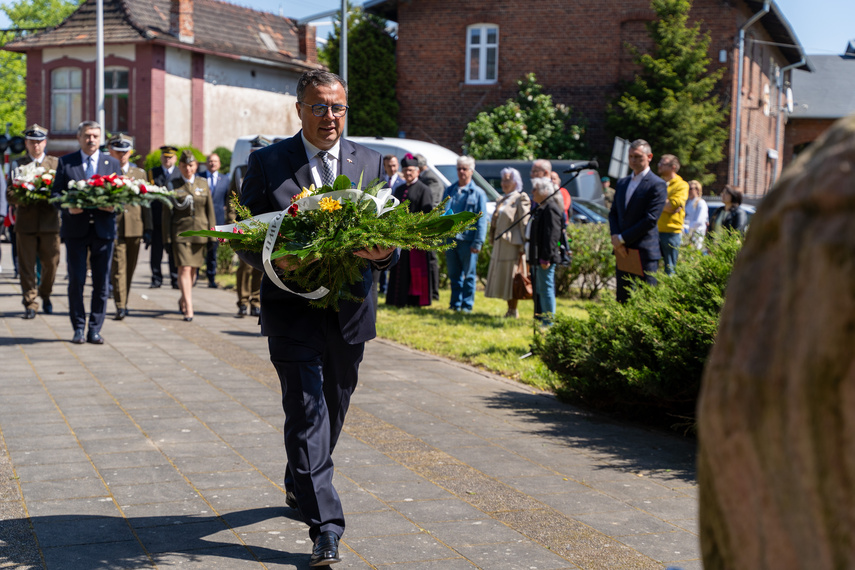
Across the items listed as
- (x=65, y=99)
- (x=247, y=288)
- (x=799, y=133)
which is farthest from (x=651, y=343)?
(x=799, y=133)

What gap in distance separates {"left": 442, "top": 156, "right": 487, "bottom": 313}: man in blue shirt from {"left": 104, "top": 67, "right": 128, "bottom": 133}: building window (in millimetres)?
24028

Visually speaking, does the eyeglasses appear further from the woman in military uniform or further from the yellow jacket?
the woman in military uniform

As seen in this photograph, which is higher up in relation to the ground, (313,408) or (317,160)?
(317,160)

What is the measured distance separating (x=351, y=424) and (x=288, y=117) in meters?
35.4

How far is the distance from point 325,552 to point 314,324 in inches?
37.1

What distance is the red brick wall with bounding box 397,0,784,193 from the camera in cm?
2914

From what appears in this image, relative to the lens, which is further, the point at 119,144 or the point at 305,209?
the point at 119,144

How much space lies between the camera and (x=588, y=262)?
1495 cm

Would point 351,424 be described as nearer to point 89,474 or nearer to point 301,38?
point 89,474

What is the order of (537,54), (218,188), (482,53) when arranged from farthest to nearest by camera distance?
1. (482,53)
2. (537,54)
3. (218,188)

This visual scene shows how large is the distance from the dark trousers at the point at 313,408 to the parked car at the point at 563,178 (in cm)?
1597

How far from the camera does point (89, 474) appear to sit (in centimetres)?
531

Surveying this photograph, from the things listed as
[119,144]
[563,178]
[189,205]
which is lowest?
[189,205]

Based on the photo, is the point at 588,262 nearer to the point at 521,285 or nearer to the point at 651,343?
the point at 521,285
